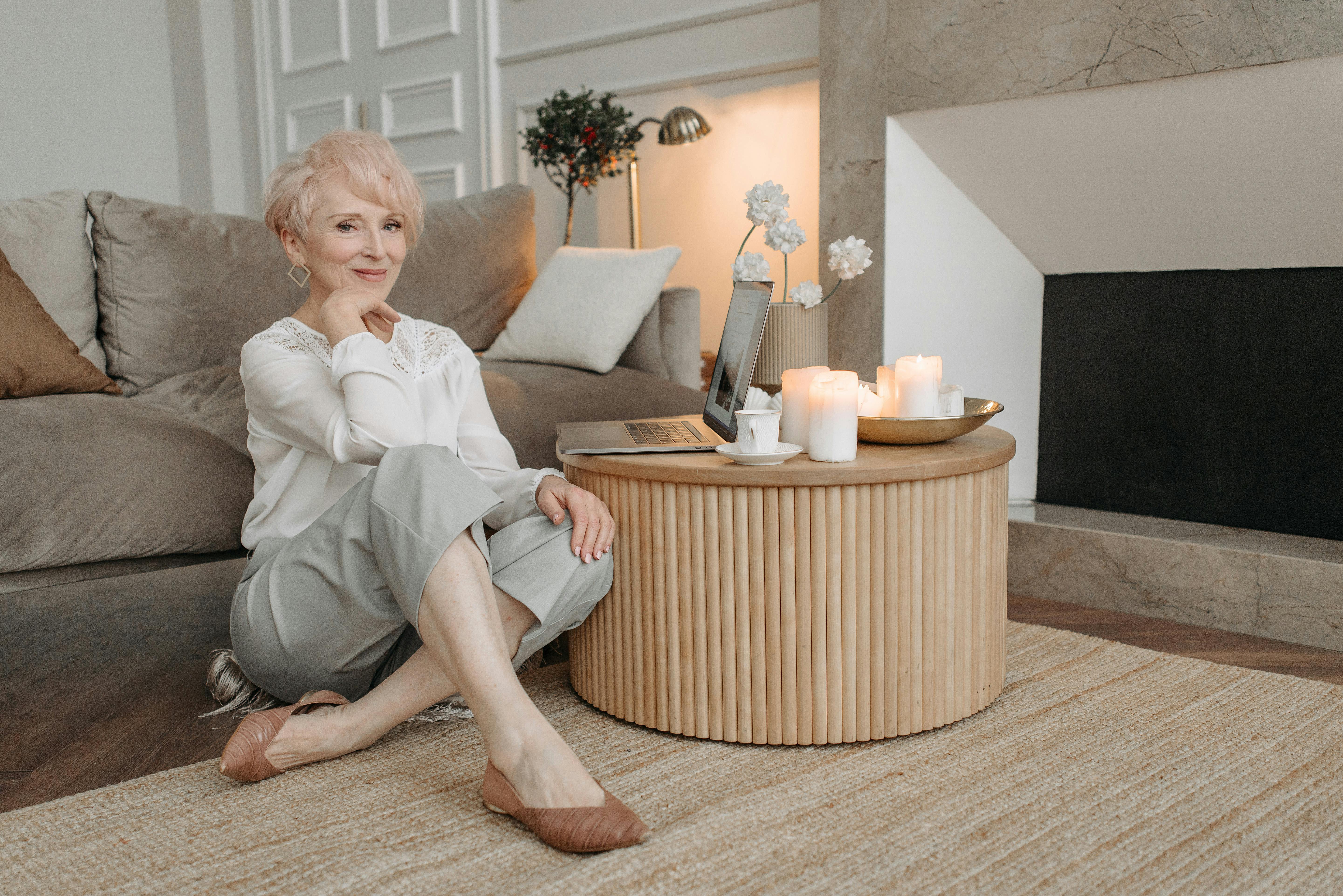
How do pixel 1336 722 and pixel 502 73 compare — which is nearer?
pixel 1336 722

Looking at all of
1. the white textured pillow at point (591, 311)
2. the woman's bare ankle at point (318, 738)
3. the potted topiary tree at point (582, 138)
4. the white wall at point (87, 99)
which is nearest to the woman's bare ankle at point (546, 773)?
the woman's bare ankle at point (318, 738)

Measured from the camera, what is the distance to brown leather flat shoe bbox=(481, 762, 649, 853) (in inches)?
43.3

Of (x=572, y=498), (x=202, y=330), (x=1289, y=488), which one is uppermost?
(x=202, y=330)

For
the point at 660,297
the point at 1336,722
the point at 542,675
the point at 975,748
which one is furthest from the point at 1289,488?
the point at 542,675

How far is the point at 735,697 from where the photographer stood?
1.39m

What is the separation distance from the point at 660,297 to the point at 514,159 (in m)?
1.67

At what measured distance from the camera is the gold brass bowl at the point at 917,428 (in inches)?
57.0

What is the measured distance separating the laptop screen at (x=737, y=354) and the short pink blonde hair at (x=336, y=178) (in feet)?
1.74

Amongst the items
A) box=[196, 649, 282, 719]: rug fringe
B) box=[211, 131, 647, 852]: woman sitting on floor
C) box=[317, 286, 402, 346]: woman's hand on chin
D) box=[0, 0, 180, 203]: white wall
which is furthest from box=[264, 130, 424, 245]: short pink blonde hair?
box=[0, 0, 180, 203]: white wall

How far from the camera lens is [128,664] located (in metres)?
1.88

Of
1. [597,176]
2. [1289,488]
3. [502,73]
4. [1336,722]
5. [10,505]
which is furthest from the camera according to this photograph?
[502,73]

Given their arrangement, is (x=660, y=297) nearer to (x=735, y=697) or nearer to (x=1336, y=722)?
(x=735, y=697)

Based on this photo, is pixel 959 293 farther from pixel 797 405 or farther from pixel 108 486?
pixel 108 486

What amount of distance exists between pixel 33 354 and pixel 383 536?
117 cm
